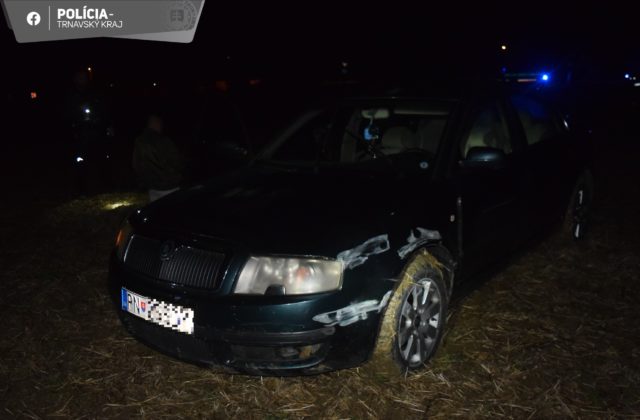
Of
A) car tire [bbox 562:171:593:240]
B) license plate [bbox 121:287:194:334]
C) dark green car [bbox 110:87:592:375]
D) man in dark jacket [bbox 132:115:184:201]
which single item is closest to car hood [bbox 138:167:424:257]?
dark green car [bbox 110:87:592:375]

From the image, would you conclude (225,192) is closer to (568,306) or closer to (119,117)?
(568,306)

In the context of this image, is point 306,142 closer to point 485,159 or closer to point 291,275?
point 485,159

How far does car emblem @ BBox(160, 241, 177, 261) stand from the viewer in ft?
9.02

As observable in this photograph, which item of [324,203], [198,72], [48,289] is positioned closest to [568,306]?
[324,203]

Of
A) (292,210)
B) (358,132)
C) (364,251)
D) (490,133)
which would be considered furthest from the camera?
(358,132)

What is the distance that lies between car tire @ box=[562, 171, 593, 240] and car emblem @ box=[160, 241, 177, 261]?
3.83 meters

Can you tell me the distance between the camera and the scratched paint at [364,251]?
259 cm

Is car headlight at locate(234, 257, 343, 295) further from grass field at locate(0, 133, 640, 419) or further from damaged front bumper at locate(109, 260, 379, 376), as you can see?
grass field at locate(0, 133, 640, 419)

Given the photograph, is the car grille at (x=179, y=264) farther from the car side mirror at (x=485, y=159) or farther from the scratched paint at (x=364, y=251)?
the car side mirror at (x=485, y=159)

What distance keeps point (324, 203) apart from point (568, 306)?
2197 mm

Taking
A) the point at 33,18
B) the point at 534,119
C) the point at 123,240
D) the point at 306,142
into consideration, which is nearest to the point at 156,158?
the point at 306,142

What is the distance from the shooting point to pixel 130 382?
317cm

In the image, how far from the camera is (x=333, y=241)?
8.61ft

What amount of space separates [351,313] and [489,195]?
4.78ft
